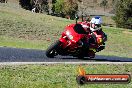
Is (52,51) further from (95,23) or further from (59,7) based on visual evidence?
(59,7)

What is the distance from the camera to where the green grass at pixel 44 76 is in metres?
9.54

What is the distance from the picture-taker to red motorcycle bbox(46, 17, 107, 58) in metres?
16.2

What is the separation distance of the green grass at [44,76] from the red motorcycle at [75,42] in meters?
3.41

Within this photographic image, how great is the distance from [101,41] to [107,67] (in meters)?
4.24

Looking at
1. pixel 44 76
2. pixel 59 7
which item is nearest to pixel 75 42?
pixel 44 76

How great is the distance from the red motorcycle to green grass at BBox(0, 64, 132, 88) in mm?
3407

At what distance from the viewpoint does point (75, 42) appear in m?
16.5

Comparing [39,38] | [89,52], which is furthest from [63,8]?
[89,52]

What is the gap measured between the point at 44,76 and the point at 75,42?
6.16 meters

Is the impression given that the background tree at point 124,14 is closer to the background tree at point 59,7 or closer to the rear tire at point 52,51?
the background tree at point 59,7

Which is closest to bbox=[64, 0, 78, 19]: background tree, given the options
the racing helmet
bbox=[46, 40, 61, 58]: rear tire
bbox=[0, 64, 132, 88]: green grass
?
the racing helmet

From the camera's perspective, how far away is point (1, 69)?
1075 centimetres

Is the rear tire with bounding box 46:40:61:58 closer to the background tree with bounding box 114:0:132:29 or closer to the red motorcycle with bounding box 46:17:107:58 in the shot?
the red motorcycle with bounding box 46:17:107:58

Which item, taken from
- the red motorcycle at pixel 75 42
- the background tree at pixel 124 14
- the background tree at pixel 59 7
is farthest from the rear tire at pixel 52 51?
the background tree at pixel 59 7
